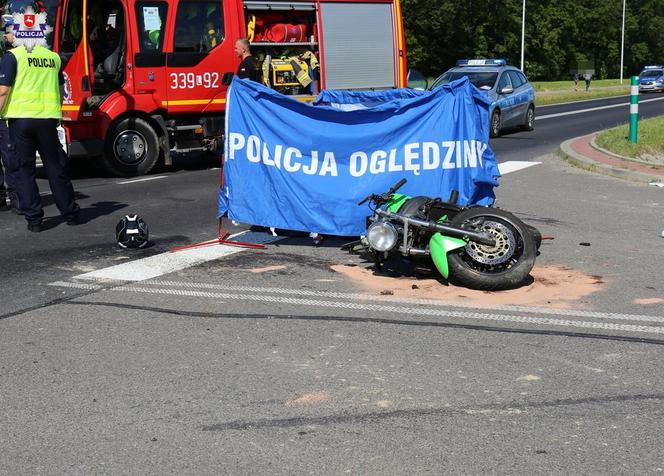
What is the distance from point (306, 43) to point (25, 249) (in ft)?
27.7

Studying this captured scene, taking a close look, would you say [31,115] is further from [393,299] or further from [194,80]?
[194,80]

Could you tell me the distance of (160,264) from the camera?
832 centimetres

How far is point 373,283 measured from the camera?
7.65 meters

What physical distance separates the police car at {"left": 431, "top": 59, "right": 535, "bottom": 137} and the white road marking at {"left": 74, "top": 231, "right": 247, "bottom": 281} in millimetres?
13178

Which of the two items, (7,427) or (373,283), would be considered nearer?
(7,427)

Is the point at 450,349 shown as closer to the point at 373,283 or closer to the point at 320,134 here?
the point at 373,283

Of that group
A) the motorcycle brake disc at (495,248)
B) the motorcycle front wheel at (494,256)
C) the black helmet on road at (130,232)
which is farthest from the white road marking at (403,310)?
the black helmet on road at (130,232)

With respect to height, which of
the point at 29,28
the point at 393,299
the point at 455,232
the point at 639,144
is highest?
the point at 29,28

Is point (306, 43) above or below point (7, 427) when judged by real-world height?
above

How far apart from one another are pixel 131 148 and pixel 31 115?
16.6ft

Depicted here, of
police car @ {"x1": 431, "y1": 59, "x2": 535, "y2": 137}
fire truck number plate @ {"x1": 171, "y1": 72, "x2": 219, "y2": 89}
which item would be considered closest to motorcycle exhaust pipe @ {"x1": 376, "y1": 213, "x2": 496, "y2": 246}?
fire truck number plate @ {"x1": 171, "y1": 72, "x2": 219, "y2": 89}

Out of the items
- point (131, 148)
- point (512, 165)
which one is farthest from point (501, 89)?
point (131, 148)

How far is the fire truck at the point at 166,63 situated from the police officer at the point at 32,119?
4.13 metres

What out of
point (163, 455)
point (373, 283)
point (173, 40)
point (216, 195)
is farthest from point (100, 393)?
point (173, 40)
